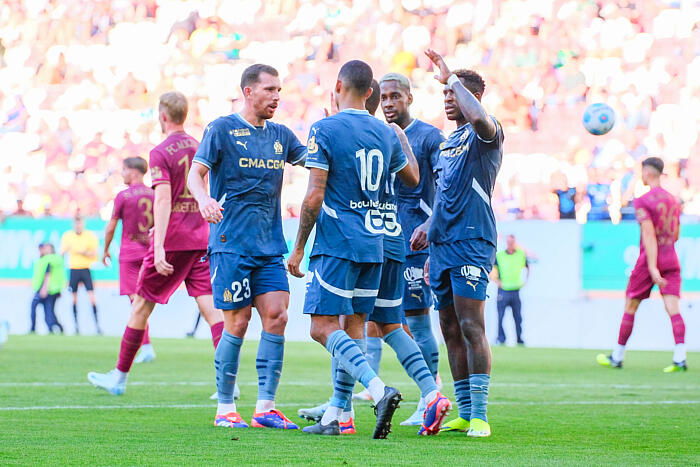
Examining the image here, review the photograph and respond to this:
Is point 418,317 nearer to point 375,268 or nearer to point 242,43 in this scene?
point 375,268

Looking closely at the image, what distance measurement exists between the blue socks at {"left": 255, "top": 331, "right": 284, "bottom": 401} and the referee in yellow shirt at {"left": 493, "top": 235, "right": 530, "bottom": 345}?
11221 millimetres

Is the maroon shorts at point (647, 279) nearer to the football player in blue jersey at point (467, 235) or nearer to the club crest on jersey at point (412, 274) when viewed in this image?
the club crest on jersey at point (412, 274)

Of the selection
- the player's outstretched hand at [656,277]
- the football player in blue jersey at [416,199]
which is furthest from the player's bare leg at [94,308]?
the football player in blue jersey at [416,199]

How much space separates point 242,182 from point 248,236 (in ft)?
1.07

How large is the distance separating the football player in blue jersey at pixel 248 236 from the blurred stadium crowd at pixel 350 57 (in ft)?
40.3

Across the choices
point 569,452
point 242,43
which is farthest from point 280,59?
point 569,452

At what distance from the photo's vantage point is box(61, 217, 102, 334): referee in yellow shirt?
774 inches

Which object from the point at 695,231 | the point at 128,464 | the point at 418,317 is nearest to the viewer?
the point at 128,464

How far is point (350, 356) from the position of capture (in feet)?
19.0

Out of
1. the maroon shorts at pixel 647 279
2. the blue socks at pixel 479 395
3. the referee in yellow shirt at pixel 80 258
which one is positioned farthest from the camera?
the referee in yellow shirt at pixel 80 258

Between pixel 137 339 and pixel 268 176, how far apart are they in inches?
94.3

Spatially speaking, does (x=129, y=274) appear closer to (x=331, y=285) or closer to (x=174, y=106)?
(x=174, y=106)

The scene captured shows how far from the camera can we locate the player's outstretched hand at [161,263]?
775cm

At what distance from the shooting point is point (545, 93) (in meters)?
20.7
